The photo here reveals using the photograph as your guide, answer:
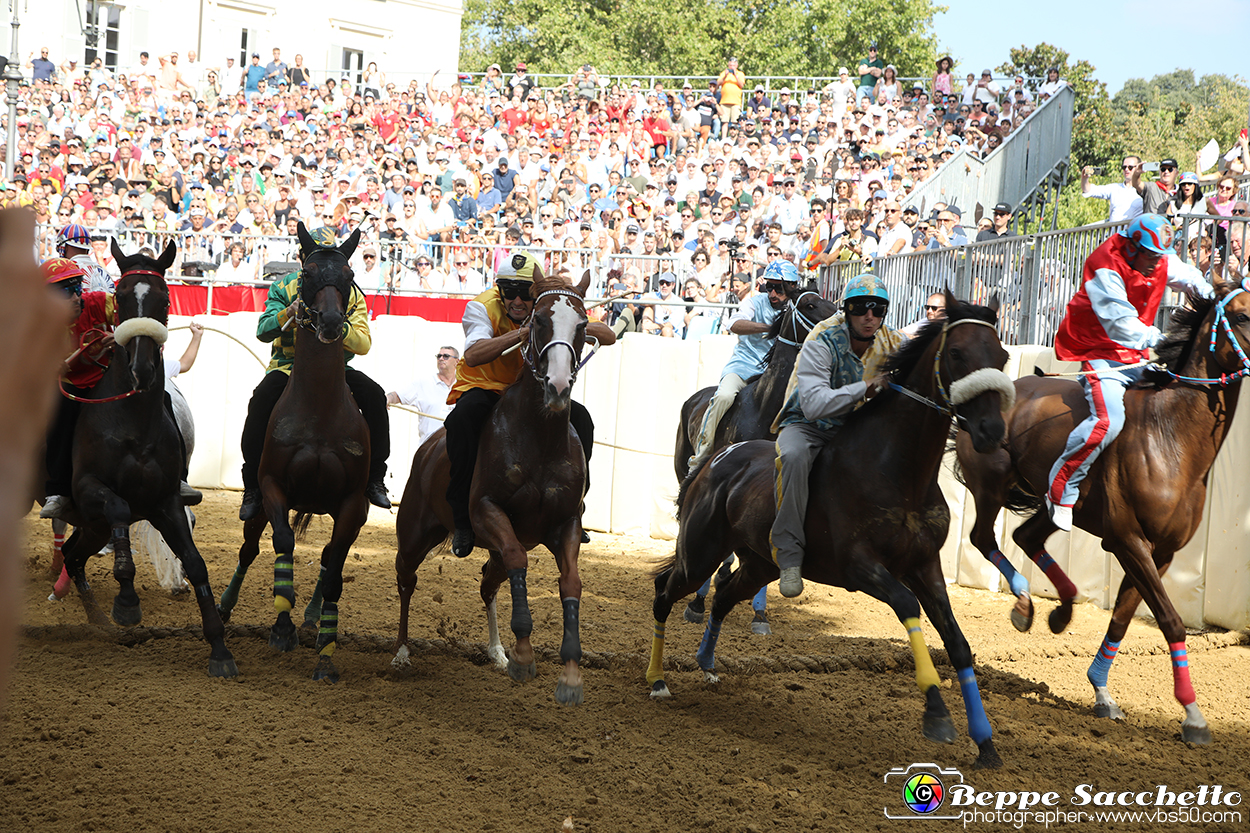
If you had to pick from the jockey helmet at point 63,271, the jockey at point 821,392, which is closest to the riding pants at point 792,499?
the jockey at point 821,392

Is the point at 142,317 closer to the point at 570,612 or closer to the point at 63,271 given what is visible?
the point at 63,271

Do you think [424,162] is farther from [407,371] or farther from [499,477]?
[499,477]

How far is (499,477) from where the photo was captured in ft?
20.7

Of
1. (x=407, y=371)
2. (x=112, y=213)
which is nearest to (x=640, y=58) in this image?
(x=112, y=213)

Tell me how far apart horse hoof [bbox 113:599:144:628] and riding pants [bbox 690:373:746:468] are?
4.54 metres

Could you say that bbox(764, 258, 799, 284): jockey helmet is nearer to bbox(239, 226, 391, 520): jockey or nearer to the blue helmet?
the blue helmet

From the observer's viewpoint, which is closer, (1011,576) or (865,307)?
(865,307)

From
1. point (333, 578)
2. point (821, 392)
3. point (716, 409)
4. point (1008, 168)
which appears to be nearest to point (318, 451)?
point (333, 578)

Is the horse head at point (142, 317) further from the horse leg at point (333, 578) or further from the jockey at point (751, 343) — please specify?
the jockey at point (751, 343)

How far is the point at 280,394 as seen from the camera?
765 cm

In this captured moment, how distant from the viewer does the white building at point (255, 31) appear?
39.4 metres

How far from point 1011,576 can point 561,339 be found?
3796 millimetres

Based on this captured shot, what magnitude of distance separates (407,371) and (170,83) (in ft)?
64.7

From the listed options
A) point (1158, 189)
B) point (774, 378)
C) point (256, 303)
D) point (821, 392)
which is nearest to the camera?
point (821, 392)
